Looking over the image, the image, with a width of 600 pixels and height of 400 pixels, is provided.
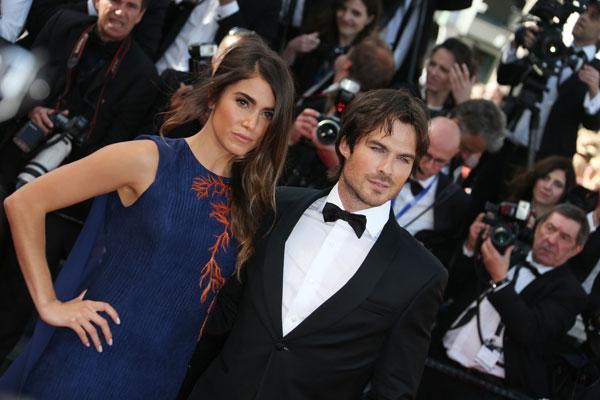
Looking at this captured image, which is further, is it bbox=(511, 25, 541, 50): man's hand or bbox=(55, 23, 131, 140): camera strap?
bbox=(511, 25, 541, 50): man's hand

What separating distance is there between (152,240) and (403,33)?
142 inches

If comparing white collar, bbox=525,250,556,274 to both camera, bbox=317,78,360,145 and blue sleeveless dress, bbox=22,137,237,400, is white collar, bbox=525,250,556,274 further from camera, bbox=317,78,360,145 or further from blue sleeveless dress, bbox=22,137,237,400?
blue sleeveless dress, bbox=22,137,237,400

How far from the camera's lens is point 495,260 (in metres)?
3.97

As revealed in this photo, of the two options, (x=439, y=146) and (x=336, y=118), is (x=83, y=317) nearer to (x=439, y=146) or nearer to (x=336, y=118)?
(x=336, y=118)

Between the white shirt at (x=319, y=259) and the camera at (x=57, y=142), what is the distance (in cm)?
173

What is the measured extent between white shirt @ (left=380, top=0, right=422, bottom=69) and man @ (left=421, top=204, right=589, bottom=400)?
1799 mm

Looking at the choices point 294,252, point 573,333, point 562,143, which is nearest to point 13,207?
point 294,252

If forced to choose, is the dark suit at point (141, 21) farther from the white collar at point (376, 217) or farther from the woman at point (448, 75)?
the white collar at point (376, 217)

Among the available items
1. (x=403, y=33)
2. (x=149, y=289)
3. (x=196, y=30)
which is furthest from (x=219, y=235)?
(x=403, y=33)

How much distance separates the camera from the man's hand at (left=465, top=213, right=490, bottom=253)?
411 centimetres

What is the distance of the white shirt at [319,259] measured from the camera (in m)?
2.53

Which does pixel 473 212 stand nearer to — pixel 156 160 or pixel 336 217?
pixel 336 217

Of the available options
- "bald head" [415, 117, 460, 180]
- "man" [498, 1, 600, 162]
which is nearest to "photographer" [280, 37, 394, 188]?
"bald head" [415, 117, 460, 180]

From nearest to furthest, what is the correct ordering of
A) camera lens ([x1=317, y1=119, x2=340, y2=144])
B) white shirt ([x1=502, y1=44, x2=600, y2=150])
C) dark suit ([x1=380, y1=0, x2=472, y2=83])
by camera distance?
camera lens ([x1=317, y1=119, x2=340, y2=144]), white shirt ([x1=502, y1=44, x2=600, y2=150]), dark suit ([x1=380, y1=0, x2=472, y2=83])
